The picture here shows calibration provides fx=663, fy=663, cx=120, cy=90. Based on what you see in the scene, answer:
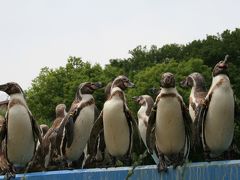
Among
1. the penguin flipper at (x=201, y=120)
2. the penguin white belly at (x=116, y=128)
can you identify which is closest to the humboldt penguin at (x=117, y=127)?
the penguin white belly at (x=116, y=128)

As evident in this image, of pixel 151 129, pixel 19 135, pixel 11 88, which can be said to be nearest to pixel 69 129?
pixel 19 135

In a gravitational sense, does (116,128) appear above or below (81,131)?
above

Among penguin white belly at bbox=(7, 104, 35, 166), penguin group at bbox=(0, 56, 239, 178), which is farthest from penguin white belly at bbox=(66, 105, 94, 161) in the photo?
penguin white belly at bbox=(7, 104, 35, 166)

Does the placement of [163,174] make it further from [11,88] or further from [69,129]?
[11,88]

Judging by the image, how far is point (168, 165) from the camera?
869 cm

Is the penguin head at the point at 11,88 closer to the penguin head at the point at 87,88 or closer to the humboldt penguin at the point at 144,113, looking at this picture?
the penguin head at the point at 87,88

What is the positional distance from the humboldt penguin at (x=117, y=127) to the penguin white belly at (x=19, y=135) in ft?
3.58

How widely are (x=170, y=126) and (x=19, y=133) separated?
276 centimetres

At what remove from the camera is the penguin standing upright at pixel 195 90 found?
34.8 ft

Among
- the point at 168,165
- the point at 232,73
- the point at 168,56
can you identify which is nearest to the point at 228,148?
the point at 168,165

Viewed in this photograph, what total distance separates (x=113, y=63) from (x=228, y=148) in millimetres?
39486

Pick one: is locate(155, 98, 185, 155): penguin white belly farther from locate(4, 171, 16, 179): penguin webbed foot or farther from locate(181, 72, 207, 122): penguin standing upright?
locate(4, 171, 16, 179): penguin webbed foot

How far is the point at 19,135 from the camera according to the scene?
10.5 m

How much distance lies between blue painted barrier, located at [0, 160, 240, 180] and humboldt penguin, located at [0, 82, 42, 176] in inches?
16.1
